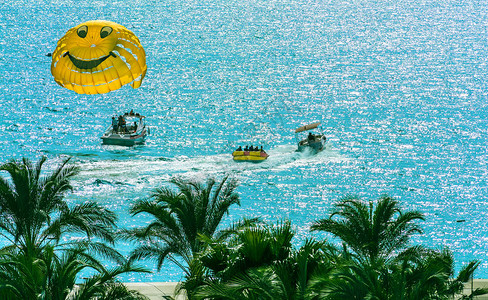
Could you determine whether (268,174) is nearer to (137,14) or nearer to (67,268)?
(67,268)

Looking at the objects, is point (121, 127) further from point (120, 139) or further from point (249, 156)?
point (249, 156)

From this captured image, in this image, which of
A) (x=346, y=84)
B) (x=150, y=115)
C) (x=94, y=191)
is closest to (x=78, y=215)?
(x=94, y=191)

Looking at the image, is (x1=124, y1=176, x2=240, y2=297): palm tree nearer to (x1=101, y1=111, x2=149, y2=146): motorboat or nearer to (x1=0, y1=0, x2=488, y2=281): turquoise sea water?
(x1=0, y1=0, x2=488, y2=281): turquoise sea water

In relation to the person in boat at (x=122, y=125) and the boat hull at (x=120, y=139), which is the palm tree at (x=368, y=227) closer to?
the boat hull at (x=120, y=139)

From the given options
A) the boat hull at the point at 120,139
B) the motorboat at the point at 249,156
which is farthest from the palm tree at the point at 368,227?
the boat hull at the point at 120,139

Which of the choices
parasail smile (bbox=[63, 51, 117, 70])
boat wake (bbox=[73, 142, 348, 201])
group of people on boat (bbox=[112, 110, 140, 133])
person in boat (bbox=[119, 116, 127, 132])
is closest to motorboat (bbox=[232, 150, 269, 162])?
boat wake (bbox=[73, 142, 348, 201])

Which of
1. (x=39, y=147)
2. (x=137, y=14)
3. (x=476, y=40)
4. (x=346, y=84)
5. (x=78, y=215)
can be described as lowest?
(x=78, y=215)

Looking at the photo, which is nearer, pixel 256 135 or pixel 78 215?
pixel 78 215
